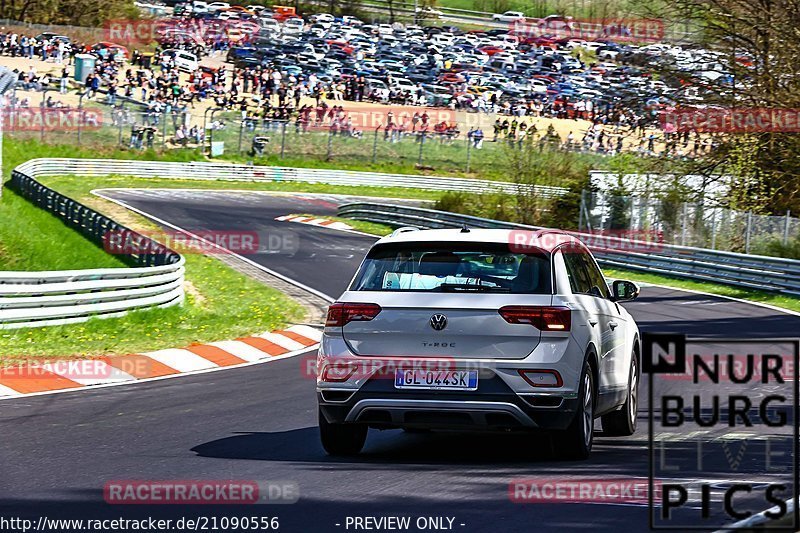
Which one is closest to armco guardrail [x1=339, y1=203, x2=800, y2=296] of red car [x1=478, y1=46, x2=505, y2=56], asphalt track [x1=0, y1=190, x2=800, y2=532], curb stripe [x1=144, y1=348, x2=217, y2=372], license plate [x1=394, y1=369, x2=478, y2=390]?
curb stripe [x1=144, y1=348, x2=217, y2=372]

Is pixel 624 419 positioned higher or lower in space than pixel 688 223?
higher

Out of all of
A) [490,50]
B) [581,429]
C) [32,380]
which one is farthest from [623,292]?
[490,50]

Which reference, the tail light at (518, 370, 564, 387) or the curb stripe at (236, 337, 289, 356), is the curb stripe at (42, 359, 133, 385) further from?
the tail light at (518, 370, 564, 387)

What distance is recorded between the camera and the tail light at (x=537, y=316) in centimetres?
823

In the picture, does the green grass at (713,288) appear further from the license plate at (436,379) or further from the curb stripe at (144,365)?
the license plate at (436,379)

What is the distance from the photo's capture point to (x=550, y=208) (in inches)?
1601

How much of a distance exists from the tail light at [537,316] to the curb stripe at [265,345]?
9355 mm

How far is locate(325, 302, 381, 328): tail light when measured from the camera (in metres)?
8.45

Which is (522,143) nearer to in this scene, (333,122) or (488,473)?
(333,122)

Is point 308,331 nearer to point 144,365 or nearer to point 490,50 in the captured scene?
point 144,365

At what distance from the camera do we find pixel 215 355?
16.6 m

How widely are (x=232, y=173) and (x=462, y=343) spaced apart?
52203mm

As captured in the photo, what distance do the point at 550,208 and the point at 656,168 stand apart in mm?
4096

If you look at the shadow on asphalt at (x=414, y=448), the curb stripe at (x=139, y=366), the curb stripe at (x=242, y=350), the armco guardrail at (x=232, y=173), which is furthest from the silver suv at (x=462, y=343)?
the armco guardrail at (x=232, y=173)
